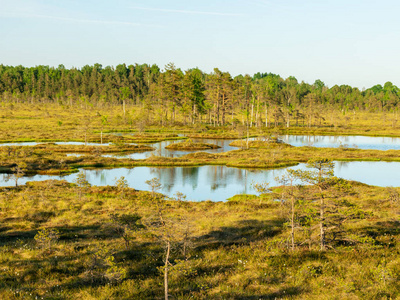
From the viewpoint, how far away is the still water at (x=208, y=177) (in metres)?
43.0

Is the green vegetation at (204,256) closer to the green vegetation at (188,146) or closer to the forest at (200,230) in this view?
the forest at (200,230)

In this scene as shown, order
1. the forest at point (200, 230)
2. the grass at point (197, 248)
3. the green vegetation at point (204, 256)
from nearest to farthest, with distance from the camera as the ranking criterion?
the green vegetation at point (204, 256)
the grass at point (197, 248)
the forest at point (200, 230)

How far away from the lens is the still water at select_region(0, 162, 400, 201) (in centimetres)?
4303

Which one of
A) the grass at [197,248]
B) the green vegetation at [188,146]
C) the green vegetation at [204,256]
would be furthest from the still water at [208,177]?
the green vegetation at [188,146]

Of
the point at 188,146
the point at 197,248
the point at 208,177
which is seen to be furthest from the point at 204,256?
the point at 188,146

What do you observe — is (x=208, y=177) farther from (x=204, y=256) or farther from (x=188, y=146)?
(x=204, y=256)

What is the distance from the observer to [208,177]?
5097 centimetres

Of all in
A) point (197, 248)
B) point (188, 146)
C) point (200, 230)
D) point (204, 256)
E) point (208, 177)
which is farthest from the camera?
point (188, 146)

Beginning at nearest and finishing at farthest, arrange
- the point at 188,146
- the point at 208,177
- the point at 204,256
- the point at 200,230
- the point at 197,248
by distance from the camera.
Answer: the point at 204,256 < the point at 197,248 < the point at 200,230 < the point at 208,177 < the point at 188,146

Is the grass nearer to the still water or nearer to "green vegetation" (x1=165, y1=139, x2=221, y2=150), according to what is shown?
the still water

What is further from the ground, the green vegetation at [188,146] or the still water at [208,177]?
the green vegetation at [188,146]

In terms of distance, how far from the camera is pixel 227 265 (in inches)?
643

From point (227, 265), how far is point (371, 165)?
186 feet

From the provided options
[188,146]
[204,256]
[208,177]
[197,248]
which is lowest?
[208,177]
